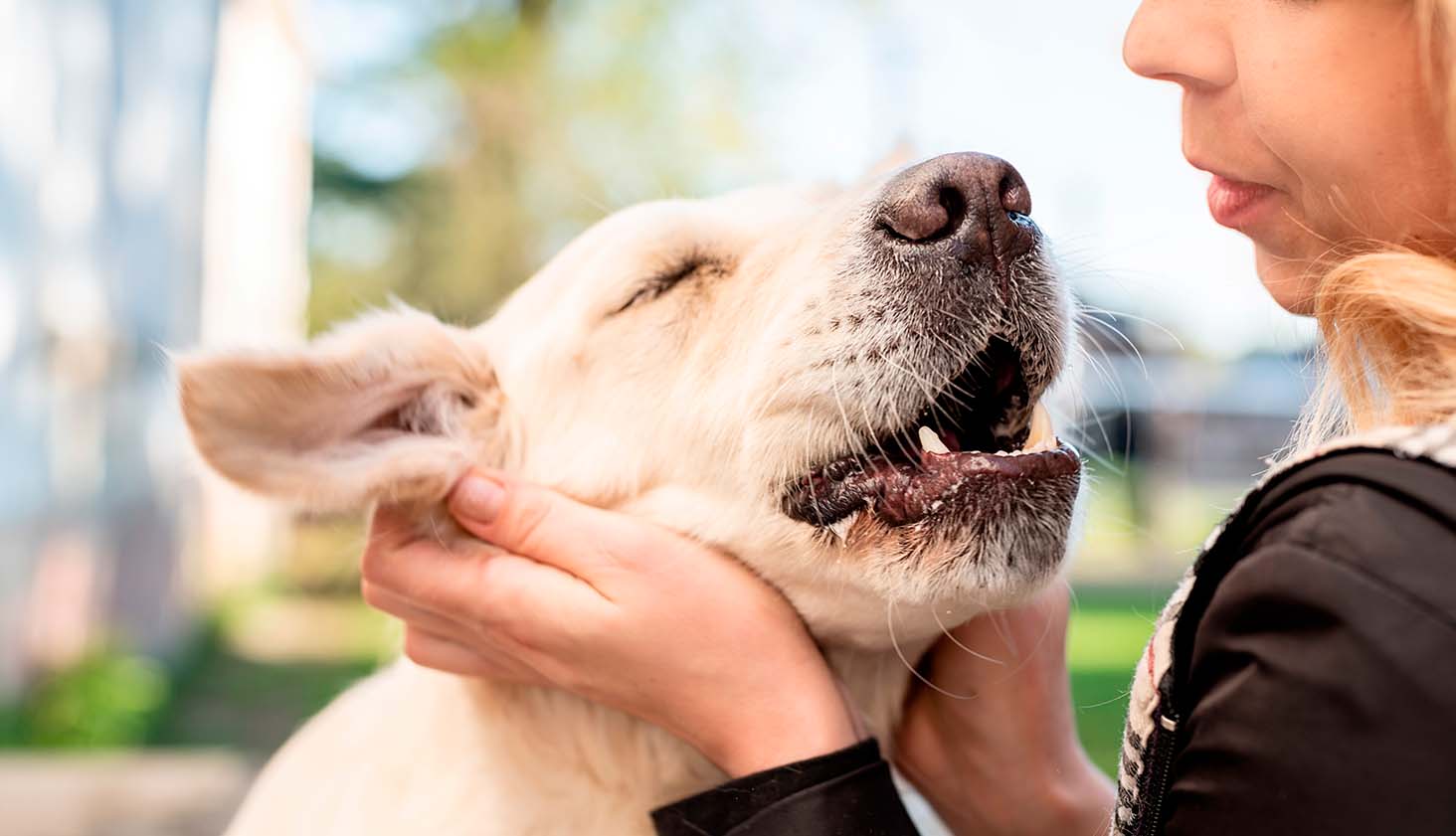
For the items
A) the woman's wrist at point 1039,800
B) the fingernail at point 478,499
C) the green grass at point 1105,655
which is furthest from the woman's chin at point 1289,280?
A: the green grass at point 1105,655

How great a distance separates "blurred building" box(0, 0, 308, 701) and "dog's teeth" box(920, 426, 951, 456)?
247cm

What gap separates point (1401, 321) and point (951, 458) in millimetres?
642

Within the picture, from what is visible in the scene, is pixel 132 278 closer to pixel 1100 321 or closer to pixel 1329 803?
pixel 1100 321

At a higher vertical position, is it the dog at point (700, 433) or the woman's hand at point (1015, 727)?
the dog at point (700, 433)

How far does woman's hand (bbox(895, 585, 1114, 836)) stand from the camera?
207 centimetres

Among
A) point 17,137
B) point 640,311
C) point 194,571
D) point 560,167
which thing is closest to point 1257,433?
point 560,167

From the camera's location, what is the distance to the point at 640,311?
223 cm

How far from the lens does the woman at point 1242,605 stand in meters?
1.03

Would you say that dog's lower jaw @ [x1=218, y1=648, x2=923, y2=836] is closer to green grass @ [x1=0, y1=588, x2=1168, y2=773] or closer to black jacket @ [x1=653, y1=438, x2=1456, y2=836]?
black jacket @ [x1=653, y1=438, x2=1456, y2=836]

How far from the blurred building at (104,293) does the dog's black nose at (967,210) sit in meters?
2.48

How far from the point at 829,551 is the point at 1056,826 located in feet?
2.18

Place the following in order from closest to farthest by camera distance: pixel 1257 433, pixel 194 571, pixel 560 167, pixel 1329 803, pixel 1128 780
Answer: pixel 1329 803 → pixel 1128 780 → pixel 194 571 → pixel 560 167 → pixel 1257 433

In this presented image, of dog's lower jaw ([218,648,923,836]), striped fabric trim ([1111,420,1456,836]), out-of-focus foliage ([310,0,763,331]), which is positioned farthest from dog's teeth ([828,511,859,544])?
out-of-focus foliage ([310,0,763,331])

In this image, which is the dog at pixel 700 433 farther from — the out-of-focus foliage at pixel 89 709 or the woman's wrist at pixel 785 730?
the out-of-focus foliage at pixel 89 709
